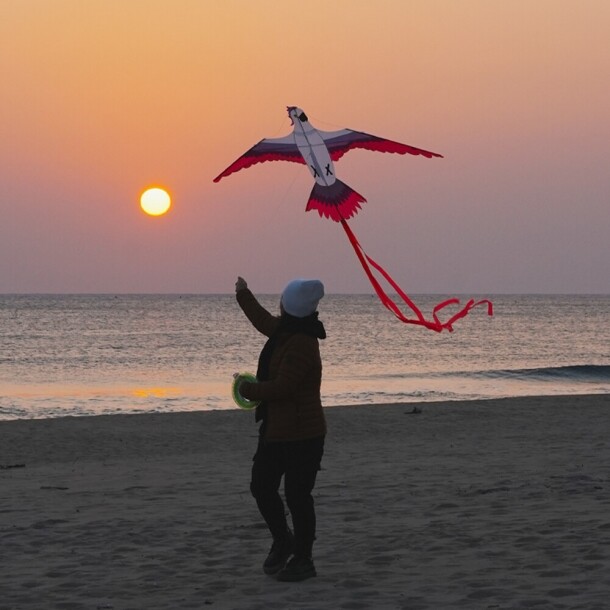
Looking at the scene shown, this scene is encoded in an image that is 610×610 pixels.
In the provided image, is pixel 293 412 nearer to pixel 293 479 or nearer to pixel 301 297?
pixel 293 479

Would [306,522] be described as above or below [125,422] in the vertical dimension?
above

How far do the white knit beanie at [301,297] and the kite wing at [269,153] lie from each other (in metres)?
2.55

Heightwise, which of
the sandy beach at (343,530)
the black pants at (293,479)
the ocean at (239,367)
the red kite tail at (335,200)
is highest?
the red kite tail at (335,200)

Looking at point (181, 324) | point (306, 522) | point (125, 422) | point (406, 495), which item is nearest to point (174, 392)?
point (125, 422)

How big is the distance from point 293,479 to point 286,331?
0.86m

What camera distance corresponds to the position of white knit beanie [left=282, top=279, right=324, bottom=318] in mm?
5961

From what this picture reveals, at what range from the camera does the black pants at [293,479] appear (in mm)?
6012

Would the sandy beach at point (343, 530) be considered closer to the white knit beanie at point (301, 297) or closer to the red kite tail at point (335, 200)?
the white knit beanie at point (301, 297)

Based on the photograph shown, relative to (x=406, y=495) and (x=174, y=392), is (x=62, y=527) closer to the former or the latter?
(x=406, y=495)

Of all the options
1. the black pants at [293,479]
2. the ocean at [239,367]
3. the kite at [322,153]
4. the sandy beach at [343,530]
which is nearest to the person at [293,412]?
the black pants at [293,479]

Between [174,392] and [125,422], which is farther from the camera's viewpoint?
[174,392]

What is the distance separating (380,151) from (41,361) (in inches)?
1721

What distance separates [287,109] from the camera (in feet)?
27.2

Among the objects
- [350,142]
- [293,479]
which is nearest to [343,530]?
[293,479]
